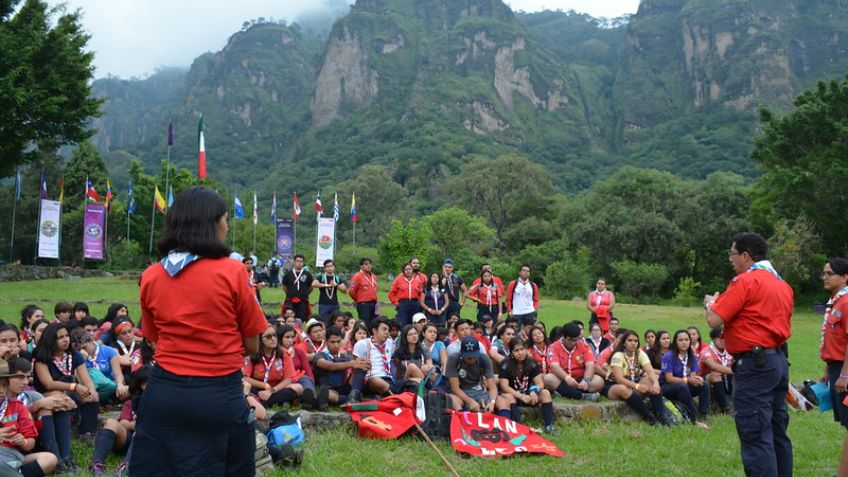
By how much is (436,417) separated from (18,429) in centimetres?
385

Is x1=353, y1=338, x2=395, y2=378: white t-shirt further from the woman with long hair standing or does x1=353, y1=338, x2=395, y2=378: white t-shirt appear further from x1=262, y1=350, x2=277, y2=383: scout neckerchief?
the woman with long hair standing

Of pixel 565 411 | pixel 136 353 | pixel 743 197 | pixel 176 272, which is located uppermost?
pixel 743 197

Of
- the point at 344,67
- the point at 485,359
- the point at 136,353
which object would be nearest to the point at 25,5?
the point at 136,353

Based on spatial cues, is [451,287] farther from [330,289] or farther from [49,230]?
[49,230]

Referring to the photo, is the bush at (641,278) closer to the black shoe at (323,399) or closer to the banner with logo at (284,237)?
the banner with logo at (284,237)

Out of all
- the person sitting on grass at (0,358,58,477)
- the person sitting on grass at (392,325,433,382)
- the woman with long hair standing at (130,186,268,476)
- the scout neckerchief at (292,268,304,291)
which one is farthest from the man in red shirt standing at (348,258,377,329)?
the woman with long hair standing at (130,186,268,476)

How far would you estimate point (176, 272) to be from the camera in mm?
2891

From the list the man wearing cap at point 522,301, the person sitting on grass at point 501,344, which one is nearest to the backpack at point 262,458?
the person sitting on grass at point 501,344

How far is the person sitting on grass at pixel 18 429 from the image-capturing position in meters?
5.06

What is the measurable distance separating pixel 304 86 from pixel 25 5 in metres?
162

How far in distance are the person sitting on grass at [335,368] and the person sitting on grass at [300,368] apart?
0.15m

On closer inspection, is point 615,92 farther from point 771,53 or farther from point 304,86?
point 304,86

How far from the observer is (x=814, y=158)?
28016 millimetres

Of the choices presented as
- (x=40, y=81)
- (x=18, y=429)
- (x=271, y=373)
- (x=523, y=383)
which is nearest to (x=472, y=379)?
(x=523, y=383)
